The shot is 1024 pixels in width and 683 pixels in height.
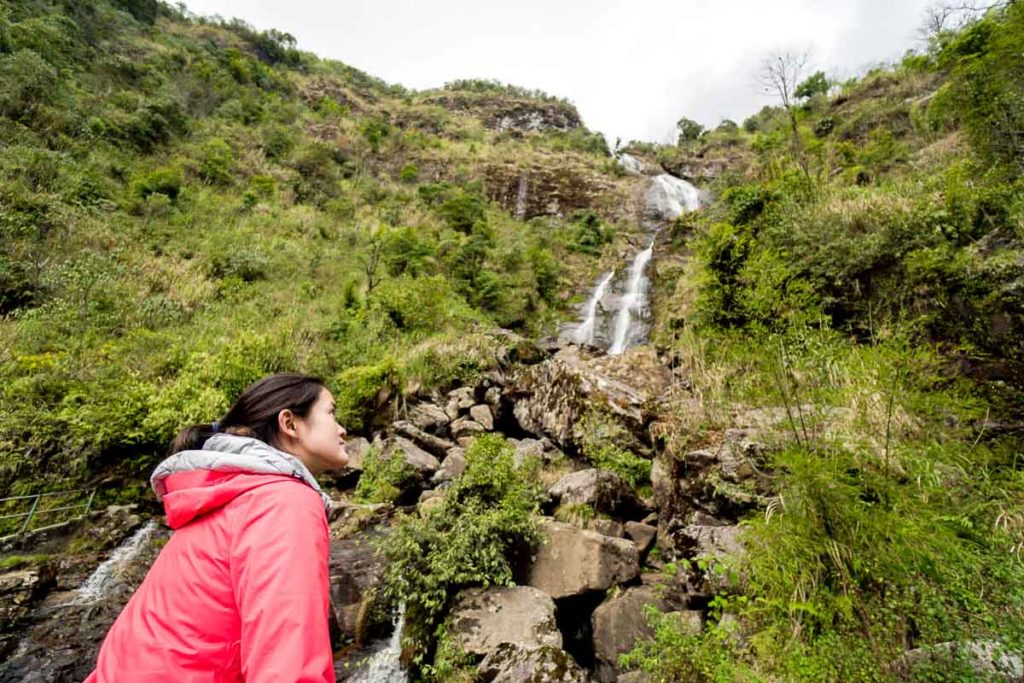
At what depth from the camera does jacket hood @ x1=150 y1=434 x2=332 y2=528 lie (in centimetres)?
101

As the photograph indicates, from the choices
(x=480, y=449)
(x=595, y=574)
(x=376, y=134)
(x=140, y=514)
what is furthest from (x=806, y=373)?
(x=376, y=134)

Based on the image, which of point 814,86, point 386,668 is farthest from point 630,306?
point 814,86

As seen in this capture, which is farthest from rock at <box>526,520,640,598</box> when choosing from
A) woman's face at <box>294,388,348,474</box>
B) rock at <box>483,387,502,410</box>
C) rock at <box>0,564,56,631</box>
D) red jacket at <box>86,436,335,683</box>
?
rock at <box>0,564,56,631</box>

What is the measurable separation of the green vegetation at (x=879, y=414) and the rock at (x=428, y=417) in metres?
5.34

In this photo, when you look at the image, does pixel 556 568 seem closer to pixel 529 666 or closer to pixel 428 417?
pixel 529 666

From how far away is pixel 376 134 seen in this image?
2891 centimetres

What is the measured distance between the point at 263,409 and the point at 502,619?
3.32 metres

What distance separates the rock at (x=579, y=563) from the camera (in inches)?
162

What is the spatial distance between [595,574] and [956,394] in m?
3.29

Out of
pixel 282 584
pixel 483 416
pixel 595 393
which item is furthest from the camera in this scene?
pixel 483 416

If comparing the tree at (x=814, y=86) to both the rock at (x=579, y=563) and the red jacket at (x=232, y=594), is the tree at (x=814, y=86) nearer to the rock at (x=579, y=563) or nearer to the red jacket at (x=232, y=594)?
the rock at (x=579, y=563)

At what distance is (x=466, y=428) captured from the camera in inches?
358

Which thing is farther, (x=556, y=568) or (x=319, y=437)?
(x=556, y=568)

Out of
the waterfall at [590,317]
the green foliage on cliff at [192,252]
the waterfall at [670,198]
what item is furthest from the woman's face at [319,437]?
the waterfall at [670,198]
